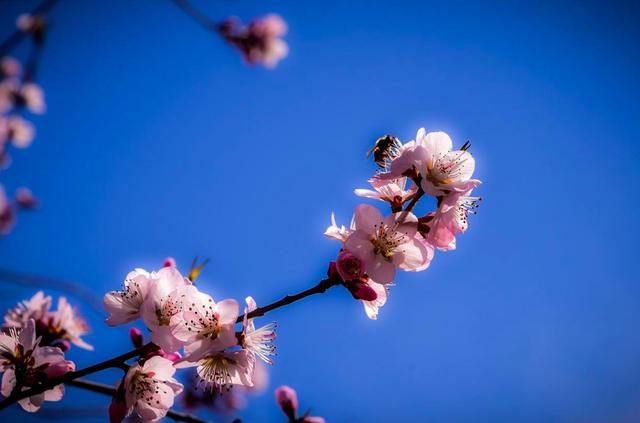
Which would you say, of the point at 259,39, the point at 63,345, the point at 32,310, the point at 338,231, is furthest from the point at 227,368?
the point at 259,39

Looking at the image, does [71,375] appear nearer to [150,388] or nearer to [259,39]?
[150,388]

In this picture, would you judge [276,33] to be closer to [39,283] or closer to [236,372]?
[39,283]

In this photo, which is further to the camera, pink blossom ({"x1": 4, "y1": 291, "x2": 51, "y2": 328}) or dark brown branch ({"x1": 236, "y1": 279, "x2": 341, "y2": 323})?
pink blossom ({"x1": 4, "y1": 291, "x2": 51, "y2": 328})

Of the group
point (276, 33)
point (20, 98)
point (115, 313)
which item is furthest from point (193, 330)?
point (20, 98)

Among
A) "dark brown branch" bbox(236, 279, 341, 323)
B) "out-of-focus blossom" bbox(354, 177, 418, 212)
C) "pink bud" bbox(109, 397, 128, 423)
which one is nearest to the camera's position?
"dark brown branch" bbox(236, 279, 341, 323)

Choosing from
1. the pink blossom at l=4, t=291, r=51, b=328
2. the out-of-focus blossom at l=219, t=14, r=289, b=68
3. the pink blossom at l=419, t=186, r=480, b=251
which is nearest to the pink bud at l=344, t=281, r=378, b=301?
the pink blossom at l=419, t=186, r=480, b=251

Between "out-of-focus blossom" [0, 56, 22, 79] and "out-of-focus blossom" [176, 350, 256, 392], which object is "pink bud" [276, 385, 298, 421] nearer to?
"out-of-focus blossom" [176, 350, 256, 392]
